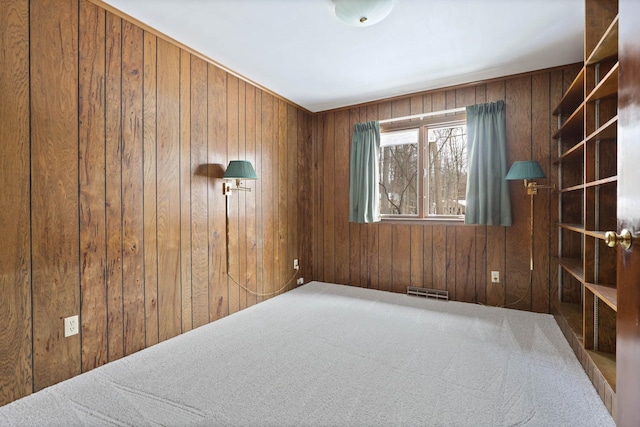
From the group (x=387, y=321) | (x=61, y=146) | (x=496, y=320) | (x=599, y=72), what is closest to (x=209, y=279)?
(x=61, y=146)

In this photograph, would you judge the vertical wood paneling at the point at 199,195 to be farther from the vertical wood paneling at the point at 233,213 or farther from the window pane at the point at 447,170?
the window pane at the point at 447,170

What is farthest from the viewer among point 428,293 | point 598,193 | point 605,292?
point 428,293

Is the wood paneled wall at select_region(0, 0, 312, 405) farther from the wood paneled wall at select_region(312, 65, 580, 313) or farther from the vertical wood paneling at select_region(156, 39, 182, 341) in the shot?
the wood paneled wall at select_region(312, 65, 580, 313)

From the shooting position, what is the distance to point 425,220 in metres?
3.73

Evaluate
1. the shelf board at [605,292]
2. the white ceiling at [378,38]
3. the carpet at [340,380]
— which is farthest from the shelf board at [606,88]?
the carpet at [340,380]

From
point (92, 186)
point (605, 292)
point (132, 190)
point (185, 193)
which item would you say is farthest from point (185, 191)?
point (605, 292)

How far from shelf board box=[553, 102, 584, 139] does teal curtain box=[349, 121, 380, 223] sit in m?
1.87

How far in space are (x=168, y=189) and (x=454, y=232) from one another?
3032mm

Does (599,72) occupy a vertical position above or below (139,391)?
above

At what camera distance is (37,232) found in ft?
5.98

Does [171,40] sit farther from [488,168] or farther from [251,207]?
[488,168]

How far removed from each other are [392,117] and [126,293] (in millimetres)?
3408

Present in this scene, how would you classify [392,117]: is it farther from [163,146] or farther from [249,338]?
[249,338]

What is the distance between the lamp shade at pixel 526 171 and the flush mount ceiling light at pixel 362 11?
1.84 metres
